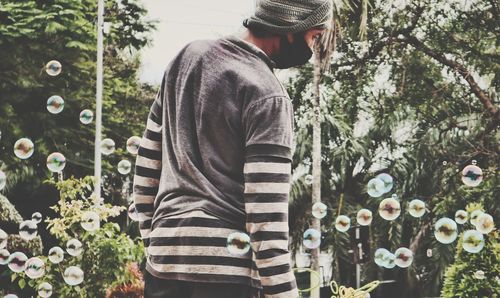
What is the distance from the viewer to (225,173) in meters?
1.81

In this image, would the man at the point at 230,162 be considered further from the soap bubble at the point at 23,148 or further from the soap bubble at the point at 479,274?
the soap bubble at the point at 479,274

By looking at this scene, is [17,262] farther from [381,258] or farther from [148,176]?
[148,176]

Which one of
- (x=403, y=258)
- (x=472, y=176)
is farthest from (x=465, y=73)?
(x=403, y=258)

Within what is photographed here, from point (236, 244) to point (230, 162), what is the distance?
204 millimetres

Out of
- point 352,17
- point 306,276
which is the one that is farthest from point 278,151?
point 306,276

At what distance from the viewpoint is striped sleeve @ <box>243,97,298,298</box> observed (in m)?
1.73

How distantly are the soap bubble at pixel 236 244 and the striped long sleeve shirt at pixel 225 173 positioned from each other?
0.01 m

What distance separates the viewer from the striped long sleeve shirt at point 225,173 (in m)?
1.74

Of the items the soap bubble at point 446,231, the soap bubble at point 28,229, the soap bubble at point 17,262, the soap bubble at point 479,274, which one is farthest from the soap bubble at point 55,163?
the soap bubble at point 479,274

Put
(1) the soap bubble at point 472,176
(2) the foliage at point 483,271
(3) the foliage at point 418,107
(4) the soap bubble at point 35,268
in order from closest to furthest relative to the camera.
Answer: (4) the soap bubble at point 35,268 < (1) the soap bubble at point 472,176 < (2) the foliage at point 483,271 < (3) the foliage at point 418,107

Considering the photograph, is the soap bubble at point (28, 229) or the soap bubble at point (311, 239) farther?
the soap bubble at point (28, 229)

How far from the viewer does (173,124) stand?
1.93 meters

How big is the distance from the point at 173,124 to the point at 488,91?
12.3 meters

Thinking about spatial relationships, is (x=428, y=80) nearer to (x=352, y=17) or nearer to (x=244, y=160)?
(x=352, y=17)
